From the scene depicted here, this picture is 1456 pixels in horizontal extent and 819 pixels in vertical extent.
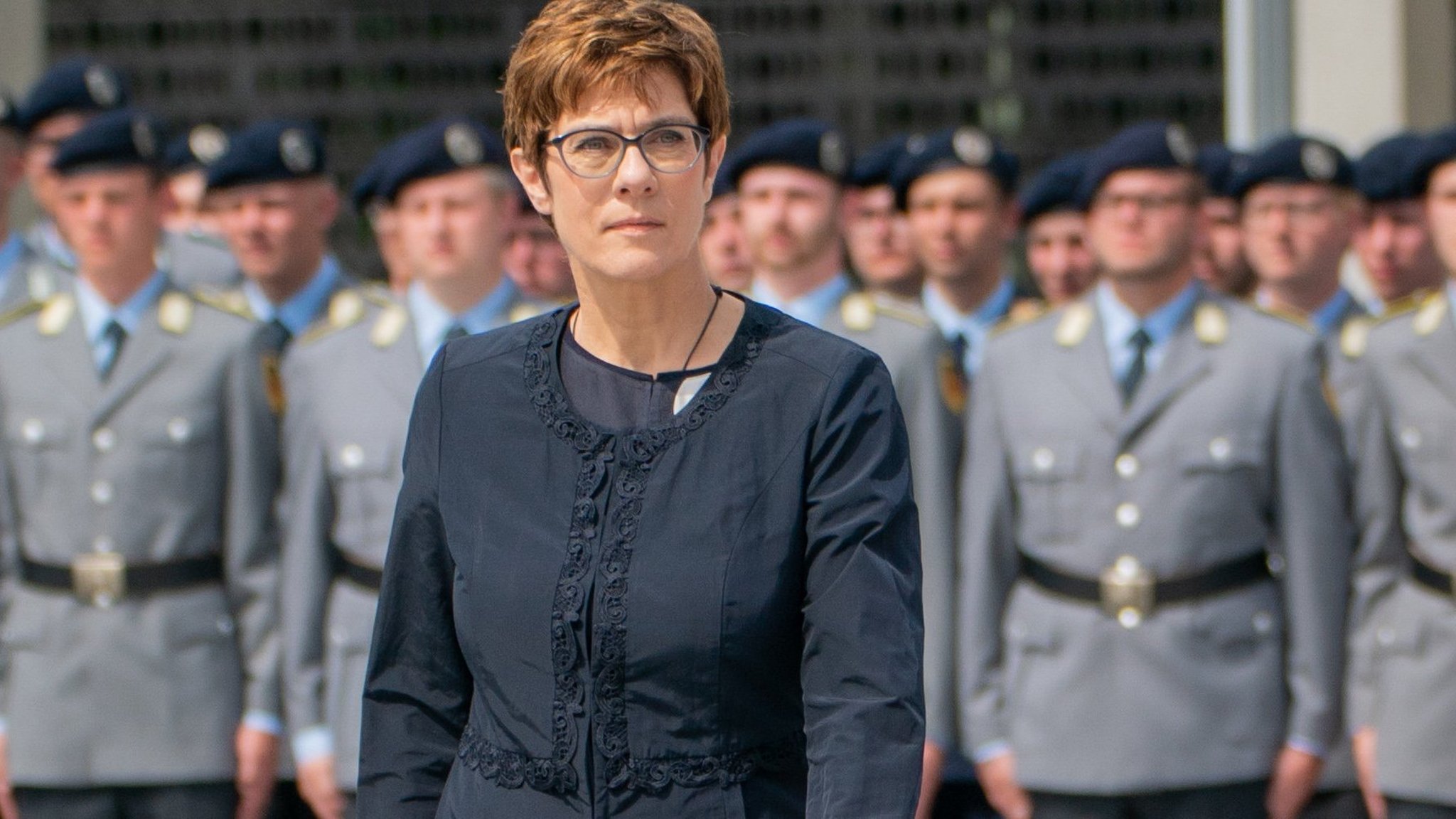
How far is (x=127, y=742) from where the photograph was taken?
5082 millimetres

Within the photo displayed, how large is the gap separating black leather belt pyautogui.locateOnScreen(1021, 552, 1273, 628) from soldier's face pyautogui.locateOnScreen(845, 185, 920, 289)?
87.4 inches

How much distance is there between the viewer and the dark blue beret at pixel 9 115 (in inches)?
263

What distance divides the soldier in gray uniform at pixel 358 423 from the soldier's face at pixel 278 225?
0.97 m

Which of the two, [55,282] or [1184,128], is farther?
[1184,128]

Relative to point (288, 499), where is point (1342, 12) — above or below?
above

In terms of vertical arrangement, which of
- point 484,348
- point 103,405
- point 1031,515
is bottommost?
point 1031,515

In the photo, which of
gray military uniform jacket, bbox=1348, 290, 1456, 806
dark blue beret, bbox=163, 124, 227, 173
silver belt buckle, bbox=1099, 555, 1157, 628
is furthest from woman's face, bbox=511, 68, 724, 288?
dark blue beret, bbox=163, 124, 227, 173

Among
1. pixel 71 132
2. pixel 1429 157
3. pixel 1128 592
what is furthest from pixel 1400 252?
pixel 71 132

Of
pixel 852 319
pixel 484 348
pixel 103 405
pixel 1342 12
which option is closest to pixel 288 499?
pixel 103 405

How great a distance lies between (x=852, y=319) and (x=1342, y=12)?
3.84 meters

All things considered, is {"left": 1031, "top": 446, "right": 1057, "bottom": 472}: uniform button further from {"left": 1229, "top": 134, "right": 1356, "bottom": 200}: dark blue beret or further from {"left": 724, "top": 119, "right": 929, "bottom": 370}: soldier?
{"left": 1229, "top": 134, "right": 1356, "bottom": 200}: dark blue beret

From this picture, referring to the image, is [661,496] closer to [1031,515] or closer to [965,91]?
[1031,515]

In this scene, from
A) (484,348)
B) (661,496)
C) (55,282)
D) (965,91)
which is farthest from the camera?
(965,91)

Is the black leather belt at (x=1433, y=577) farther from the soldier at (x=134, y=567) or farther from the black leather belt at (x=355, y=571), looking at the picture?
the soldier at (x=134, y=567)
